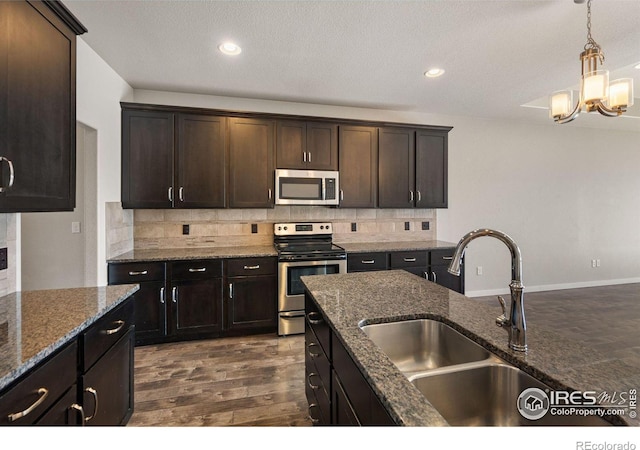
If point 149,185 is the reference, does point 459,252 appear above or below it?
below

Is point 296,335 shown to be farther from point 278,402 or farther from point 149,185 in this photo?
point 149,185

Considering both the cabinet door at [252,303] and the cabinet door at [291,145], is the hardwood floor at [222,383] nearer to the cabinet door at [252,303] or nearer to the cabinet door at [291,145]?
the cabinet door at [252,303]

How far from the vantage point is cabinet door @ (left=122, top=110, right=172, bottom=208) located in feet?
10.3

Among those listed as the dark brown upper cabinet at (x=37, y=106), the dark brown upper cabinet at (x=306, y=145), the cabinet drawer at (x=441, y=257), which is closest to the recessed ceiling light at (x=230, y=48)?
the dark brown upper cabinet at (x=306, y=145)

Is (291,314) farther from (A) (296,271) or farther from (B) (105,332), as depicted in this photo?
(B) (105,332)

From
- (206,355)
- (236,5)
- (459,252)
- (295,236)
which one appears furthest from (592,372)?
(295,236)

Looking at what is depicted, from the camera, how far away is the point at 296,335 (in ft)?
10.8

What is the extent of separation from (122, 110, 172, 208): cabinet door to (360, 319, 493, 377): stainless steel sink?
9.24 ft

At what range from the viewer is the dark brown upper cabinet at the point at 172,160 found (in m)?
3.16

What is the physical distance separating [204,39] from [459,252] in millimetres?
2506

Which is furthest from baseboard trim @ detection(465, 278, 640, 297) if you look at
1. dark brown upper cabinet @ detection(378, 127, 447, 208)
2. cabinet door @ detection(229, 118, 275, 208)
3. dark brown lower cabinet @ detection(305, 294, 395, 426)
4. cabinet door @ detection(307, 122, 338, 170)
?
dark brown lower cabinet @ detection(305, 294, 395, 426)

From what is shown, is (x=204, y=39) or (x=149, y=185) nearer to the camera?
(x=204, y=39)

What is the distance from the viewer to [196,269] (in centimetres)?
307
